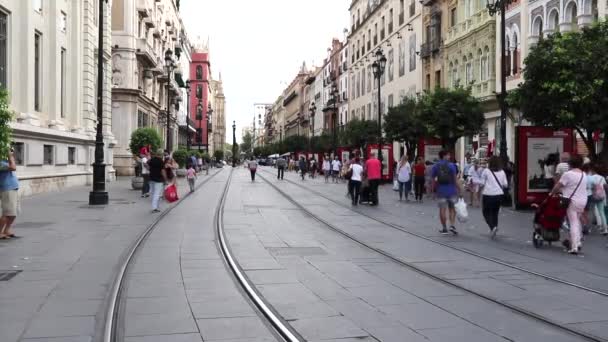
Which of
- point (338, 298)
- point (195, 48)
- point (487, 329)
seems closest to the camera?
point (487, 329)

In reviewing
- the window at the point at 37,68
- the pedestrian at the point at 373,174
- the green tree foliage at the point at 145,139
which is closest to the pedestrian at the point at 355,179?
the pedestrian at the point at 373,174

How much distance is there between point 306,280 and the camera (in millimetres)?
8258

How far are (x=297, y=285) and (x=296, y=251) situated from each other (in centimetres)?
288

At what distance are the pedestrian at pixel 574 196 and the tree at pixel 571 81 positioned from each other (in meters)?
7.76

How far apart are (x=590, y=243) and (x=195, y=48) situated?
134m

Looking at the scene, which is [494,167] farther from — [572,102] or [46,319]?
[46,319]

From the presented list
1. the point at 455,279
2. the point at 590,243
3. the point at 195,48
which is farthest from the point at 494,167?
the point at 195,48

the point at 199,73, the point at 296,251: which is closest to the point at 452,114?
the point at 296,251

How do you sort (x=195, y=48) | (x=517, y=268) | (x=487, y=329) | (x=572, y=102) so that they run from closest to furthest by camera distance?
(x=487, y=329)
(x=517, y=268)
(x=572, y=102)
(x=195, y=48)

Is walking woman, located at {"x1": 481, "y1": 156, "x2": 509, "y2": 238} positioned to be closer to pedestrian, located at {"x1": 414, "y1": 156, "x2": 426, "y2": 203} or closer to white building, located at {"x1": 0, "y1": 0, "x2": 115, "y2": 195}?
pedestrian, located at {"x1": 414, "y1": 156, "x2": 426, "y2": 203}

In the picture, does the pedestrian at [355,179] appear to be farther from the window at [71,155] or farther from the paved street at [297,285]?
the window at [71,155]

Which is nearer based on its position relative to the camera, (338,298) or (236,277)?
(338,298)

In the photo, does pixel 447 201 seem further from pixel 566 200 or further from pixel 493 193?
pixel 566 200

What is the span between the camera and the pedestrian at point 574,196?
10.8 metres
